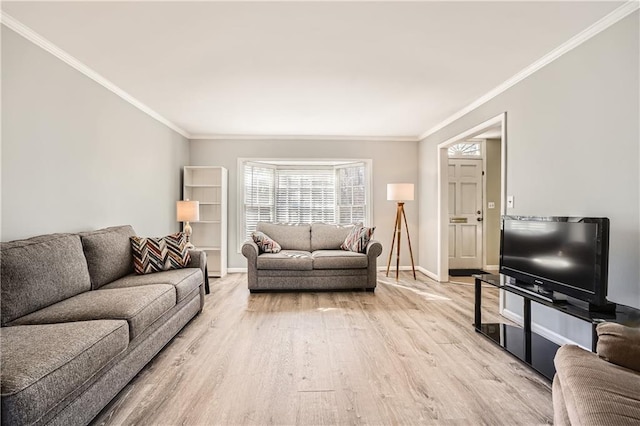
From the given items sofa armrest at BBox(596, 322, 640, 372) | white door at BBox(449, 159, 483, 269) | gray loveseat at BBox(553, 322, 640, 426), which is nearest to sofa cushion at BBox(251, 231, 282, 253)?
white door at BBox(449, 159, 483, 269)

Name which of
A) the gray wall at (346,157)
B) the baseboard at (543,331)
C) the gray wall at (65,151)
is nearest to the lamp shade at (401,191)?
the gray wall at (346,157)

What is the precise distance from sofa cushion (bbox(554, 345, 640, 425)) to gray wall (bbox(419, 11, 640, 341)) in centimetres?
125

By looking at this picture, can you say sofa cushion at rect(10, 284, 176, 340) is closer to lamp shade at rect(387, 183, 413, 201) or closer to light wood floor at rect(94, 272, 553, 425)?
light wood floor at rect(94, 272, 553, 425)

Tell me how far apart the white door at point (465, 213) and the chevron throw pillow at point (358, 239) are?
2208 mm

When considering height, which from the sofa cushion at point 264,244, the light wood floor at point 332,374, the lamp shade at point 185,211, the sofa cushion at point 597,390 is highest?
the lamp shade at point 185,211

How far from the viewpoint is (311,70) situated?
308cm

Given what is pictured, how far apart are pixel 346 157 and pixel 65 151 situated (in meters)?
4.14

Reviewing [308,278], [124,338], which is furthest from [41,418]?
[308,278]

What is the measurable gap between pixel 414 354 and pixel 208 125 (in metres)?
4.40

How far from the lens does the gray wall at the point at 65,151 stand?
2322 millimetres

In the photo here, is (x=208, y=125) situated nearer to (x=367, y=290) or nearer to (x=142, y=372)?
(x=367, y=290)

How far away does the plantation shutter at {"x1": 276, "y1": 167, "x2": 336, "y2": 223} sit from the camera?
6.34 meters

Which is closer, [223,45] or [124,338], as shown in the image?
[124,338]

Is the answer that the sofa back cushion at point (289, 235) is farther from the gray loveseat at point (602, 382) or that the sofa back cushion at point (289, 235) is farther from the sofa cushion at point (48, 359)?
the gray loveseat at point (602, 382)
